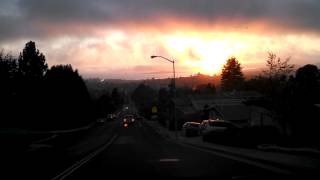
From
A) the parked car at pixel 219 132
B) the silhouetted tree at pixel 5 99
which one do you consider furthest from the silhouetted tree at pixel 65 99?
the parked car at pixel 219 132

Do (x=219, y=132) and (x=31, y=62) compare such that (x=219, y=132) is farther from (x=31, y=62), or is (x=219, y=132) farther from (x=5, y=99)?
(x=31, y=62)

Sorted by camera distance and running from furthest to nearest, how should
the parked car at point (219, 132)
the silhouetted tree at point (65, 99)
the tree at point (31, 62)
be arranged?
1. the tree at point (31, 62)
2. the silhouetted tree at point (65, 99)
3. the parked car at point (219, 132)

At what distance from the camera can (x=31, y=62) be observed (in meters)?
133

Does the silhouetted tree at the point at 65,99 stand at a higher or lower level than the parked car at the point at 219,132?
higher

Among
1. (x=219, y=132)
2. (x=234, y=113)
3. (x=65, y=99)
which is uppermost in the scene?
(x=65, y=99)

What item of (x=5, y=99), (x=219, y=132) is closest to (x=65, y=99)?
(x=5, y=99)

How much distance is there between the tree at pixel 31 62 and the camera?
13175cm

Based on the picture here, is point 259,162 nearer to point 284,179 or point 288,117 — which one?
point 284,179

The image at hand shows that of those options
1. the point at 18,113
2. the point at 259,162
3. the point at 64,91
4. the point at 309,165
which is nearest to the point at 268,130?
the point at 259,162

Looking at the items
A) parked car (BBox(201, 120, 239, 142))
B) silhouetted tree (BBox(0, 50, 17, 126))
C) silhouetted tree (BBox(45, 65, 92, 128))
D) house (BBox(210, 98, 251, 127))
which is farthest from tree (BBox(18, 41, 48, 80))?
parked car (BBox(201, 120, 239, 142))

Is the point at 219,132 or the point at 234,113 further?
the point at 234,113

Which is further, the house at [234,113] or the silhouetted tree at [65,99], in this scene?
the silhouetted tree at [65,99]

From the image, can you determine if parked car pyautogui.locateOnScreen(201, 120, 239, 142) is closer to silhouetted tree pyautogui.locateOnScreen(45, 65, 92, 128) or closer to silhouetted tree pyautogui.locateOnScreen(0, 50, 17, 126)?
silhouetted tree pyautogui.locateOnScreen(0, 50, 17, 126)

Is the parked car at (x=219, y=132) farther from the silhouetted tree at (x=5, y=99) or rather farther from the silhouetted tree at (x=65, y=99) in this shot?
the silhouetted tree at (x=65, y=99)
